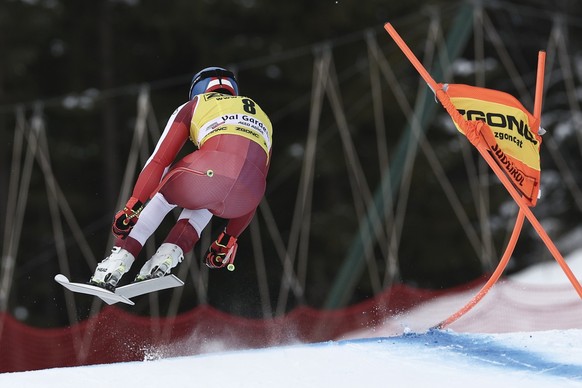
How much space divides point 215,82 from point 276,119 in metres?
14.3

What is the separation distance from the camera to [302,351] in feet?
20.9

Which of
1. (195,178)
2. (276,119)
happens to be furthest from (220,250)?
(276,119)

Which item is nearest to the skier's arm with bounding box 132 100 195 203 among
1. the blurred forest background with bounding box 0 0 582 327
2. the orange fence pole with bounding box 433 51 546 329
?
the orange fence pole with bounding box 433 51 546 329

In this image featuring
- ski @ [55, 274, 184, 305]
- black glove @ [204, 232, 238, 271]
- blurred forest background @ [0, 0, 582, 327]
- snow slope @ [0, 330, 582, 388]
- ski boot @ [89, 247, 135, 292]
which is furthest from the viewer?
blurred forest background @ [0, 0, 582, 327]

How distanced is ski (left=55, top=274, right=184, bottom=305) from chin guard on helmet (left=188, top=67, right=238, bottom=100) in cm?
117

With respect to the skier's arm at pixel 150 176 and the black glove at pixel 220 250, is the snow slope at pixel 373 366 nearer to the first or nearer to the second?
the black glove at pixel 220 250

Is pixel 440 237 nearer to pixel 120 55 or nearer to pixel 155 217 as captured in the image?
pixel 120 55

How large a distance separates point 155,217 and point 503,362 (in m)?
2.08

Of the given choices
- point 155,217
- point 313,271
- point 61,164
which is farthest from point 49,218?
point 155,217

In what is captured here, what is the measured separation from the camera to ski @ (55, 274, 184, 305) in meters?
6.18

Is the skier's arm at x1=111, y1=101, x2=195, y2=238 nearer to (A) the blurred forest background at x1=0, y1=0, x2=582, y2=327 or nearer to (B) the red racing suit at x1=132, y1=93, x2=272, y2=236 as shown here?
(B) the red racing suit at x1=132, y1=93, x2=272, y2=236

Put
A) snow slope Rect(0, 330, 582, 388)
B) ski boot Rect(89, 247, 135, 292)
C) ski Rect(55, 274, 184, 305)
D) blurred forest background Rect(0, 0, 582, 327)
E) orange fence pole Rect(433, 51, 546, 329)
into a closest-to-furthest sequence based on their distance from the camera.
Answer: snow slope Rect(0, 330, 582, 388)
ski Rect(55, 274, 184, 305)
ski boot Rect(89, 247, 135, 292)
orange fence pole Rect(433, 51, 546, 329)
blurred forest background Rect(0, 0, 582, 327)

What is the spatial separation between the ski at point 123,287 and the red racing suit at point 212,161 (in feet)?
1.44

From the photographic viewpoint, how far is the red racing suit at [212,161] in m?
6.31
